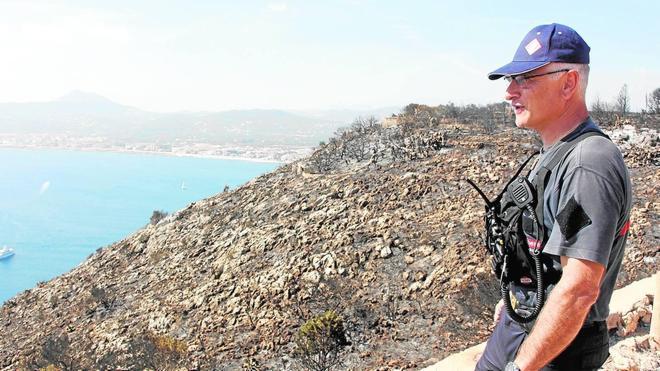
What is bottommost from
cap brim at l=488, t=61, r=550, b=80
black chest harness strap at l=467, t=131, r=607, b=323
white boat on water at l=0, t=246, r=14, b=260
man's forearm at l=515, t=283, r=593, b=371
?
white boat on water at l=0, t=246, r=14, b=260

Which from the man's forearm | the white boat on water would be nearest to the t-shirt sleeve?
the man's forearm

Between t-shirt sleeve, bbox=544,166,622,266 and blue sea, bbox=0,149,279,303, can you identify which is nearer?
t-shirt sleeve, bbox=544,166,622,266

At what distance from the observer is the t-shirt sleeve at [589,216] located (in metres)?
1.68

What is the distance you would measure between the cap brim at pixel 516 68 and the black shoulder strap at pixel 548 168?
1.06 feet

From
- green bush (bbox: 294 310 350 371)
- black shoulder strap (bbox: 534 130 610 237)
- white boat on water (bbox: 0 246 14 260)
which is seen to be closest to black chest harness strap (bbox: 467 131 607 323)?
black shoulder strap (bbox: 534 130 610 237)

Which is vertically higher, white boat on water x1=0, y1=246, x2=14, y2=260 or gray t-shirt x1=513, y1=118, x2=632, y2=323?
gray t-shirt x1=513, y1=118, x2=632, y2=323

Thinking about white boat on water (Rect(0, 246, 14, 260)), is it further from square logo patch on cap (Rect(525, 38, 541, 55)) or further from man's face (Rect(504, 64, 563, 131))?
square logo patch on cap (Rect(525, 38, 541, 55))

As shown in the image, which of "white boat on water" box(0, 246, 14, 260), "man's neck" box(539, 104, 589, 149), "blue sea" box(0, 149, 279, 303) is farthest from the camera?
"blue sea" box(0, 149, 279, 303)

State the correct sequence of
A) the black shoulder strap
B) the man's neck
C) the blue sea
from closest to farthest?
the black shoulder strap
the man's neck
the blue sea

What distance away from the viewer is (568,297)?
174cm

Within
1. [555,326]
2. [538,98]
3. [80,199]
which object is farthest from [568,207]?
[80,199]

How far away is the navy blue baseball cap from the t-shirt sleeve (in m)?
0.48

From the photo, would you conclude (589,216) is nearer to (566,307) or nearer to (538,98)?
(566,307)

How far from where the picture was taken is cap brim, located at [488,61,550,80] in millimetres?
1980
